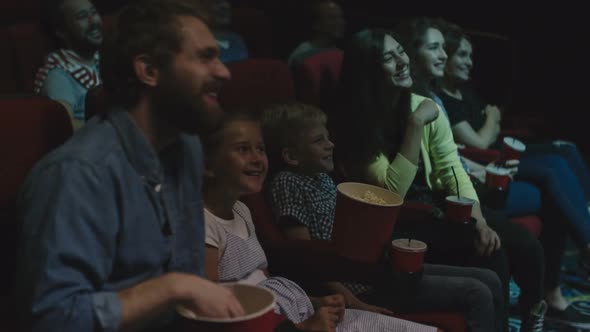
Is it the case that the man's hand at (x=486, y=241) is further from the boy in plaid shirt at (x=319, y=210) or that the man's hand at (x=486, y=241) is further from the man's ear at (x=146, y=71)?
the man's ear at (x=146, y=71)

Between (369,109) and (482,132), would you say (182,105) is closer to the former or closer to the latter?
(369,109)

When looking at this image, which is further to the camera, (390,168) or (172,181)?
(390,168)

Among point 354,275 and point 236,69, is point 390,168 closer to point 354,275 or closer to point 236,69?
point 354,275

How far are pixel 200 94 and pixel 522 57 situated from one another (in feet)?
11.1

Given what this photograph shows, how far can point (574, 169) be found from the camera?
279 cm

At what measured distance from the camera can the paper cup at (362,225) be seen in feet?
4.58

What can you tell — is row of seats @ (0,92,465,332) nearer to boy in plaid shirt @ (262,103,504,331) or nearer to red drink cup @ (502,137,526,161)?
boy in plaid shirt @ (262,103,504,331)

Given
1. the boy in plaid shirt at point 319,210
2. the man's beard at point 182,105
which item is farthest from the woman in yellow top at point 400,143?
the man's beard at point 182,105

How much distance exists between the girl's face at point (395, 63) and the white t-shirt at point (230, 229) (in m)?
0.58

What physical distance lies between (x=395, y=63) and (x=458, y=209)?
0.43 m

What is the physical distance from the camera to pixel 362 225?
4.60ft

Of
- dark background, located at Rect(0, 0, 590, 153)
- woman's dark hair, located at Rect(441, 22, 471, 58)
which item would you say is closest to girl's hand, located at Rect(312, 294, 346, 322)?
woman's dark hair, located at Rect(441, 22, 471, 58)

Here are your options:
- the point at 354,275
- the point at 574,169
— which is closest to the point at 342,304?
the point at 354,275

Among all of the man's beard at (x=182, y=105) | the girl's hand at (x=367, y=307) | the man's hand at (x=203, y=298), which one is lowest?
the girl's hand at (x=367, y=307)
